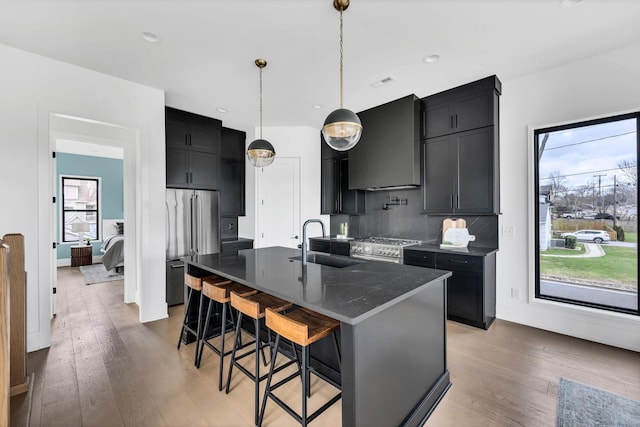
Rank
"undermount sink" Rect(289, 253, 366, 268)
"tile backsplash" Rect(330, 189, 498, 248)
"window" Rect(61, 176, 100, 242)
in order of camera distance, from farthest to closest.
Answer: "window" Rect(61, 176, 100, 242), "tile backsplash" Rect(330, 189, 498, 248), "undermount sink" Rect(289, 253, 366, 268)

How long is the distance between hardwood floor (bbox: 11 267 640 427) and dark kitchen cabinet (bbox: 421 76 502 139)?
7.98 ft

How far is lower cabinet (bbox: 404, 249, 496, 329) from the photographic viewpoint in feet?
10.3

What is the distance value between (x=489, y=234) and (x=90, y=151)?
8621 mm

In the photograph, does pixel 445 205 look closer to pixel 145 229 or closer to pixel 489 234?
pixel 489 234

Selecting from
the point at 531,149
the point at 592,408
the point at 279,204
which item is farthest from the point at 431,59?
the point at 279,204

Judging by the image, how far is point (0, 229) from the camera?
2.65m

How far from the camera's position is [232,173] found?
538 cm

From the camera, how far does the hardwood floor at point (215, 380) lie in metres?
1.86

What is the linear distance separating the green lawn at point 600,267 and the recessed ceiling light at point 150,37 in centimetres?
466

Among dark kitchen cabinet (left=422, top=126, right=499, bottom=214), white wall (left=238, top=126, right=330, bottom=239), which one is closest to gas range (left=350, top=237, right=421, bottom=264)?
dark kitchen cabinet (left=422, top=126, right=499, bottom=214)

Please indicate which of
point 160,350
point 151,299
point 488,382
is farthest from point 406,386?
point 151,299

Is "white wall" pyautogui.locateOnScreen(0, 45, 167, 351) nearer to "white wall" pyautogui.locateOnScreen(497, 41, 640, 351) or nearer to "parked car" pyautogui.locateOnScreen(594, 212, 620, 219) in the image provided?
"white wall" pyautogui.locateOnScreen(497, 41, 640, 351)

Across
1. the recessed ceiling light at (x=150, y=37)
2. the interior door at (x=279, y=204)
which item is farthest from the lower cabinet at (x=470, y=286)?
the recessed ceiling light at (x=150, y=37)

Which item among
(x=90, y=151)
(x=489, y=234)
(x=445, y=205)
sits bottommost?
(x=489, y=234)
